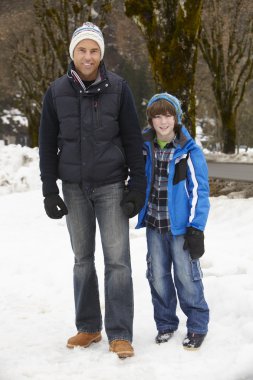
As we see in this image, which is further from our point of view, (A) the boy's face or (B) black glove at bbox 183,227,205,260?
(A) the boy's face

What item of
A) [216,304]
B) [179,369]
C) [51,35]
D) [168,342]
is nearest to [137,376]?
[179,369]

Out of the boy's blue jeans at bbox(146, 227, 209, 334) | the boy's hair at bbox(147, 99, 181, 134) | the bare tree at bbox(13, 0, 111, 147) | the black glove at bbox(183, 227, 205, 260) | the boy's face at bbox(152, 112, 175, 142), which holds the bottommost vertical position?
the boy's blue jeans at bbox(146, 227, 209, 334)

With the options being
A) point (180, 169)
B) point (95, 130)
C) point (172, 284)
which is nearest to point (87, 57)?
point (95, 130)

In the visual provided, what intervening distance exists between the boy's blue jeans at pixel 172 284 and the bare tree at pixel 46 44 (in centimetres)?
1230

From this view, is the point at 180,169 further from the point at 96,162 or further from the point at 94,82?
the point at 94,82

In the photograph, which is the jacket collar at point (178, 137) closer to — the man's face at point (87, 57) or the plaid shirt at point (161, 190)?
the plaid shirt at point (161, 190)

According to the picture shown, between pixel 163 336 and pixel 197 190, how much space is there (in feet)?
3.93

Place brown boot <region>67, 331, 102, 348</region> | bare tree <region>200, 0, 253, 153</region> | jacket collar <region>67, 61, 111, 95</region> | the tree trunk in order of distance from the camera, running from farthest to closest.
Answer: the tree trunk
bare tree <region>200, 0, 253, 153</region>
brown boot <region>67, 331, 102, 348</region>
jacket collar <region>67, 61, 111, 95</region>

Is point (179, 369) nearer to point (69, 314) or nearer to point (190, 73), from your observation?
point (69, 314)

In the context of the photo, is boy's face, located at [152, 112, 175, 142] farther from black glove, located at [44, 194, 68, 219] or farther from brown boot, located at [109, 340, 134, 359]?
brown boot, located at [109, 340, 134, 359]

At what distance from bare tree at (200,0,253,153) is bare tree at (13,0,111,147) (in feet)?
13.8

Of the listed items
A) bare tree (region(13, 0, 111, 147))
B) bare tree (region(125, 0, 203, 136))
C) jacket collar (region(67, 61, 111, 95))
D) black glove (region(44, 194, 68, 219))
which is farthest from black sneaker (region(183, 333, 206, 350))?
bare tree (region(13, 0, 111, 147))

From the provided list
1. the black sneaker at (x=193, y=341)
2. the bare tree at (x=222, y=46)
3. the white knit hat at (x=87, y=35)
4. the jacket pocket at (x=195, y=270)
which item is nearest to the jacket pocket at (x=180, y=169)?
the jacket pocket at (x=195, y=270)

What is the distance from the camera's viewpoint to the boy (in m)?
4.02
